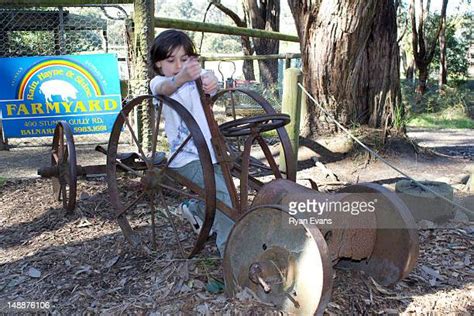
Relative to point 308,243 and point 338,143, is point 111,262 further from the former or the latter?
point 338,143

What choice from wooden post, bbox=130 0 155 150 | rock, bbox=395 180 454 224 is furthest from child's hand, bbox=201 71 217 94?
wooden post, bbox=130 0 155 150

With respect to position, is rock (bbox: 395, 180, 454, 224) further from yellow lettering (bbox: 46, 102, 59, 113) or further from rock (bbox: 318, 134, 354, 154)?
yellow lettering (bbox: 46, 102, 59, 113)

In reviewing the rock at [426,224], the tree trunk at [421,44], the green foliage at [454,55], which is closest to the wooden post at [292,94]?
the rock at [426,224]

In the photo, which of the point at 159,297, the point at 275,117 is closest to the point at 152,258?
the point at 159,297

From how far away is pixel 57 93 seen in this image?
564 cm

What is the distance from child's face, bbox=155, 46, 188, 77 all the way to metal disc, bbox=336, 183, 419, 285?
1.26m

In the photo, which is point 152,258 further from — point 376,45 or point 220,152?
point 376,45

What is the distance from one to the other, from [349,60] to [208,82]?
290 centimetres

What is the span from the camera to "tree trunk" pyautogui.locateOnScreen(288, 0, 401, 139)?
213 inches

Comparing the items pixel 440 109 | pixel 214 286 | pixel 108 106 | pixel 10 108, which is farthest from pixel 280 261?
pixel 440 109

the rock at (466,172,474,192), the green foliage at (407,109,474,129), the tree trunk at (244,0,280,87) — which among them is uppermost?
the tree trunk at (244,0,280,87)

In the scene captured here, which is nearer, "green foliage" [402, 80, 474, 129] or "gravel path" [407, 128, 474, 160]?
"gravel path" [407, 128, 474, 160]

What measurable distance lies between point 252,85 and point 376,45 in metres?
5.10

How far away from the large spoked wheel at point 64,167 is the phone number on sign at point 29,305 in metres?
1.10
